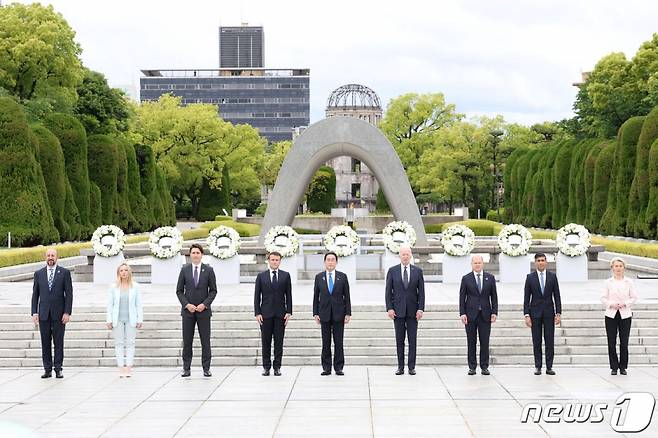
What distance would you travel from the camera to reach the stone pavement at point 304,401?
8000 millimetres

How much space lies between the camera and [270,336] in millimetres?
11039

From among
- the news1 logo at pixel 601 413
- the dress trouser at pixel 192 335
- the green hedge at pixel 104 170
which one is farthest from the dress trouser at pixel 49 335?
the green hedge at pixel 104 170

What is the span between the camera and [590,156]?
41.9 m

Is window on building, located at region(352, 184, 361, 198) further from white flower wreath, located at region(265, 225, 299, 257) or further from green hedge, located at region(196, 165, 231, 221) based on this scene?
white flower wreath, located at region(265, 225, 299, 257)

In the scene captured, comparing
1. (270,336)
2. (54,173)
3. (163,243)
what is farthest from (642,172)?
(270,336)

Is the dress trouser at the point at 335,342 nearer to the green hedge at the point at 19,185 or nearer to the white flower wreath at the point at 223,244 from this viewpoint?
the white flower wreath at the point at 223,244

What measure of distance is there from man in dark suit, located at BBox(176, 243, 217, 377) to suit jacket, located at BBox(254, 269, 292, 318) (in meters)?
0.60

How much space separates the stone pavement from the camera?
8000 millimetres

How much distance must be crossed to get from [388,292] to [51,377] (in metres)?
4.62

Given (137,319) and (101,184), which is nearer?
(137,319)

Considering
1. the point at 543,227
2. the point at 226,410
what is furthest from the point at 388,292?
the point at 543,227

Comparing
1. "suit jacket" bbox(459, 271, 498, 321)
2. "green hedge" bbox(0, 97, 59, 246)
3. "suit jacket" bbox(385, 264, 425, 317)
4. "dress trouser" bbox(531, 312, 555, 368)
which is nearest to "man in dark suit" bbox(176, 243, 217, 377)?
"suit jacket" bbox(385, 264, 425, 317)

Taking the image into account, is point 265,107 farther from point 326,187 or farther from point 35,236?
point 35,236

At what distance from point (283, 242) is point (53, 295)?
8.69m
